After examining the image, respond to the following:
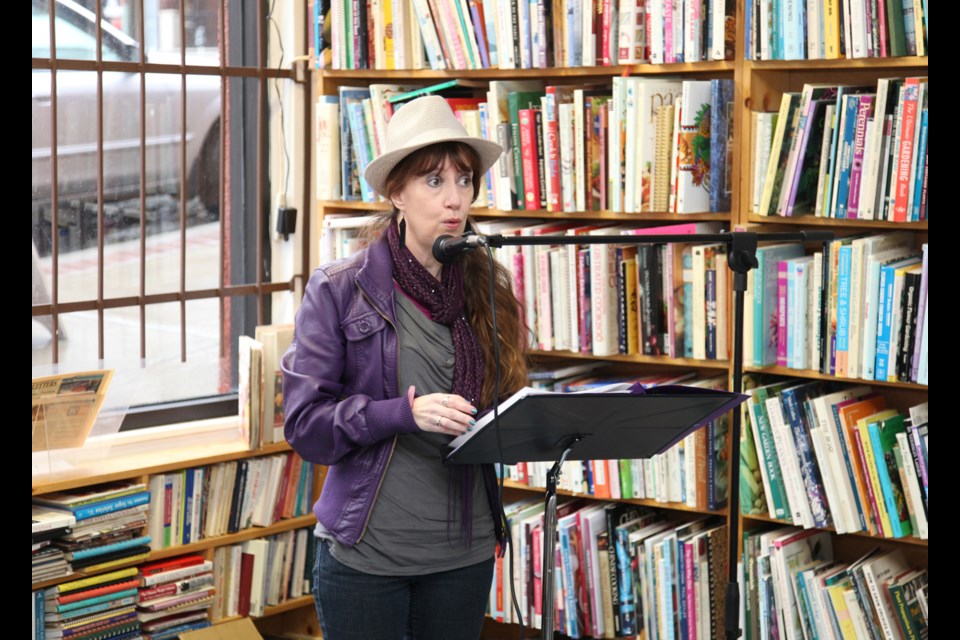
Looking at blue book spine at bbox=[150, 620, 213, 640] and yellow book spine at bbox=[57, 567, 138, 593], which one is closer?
yellow book spine at bbox=[57, 567, 138, 593]

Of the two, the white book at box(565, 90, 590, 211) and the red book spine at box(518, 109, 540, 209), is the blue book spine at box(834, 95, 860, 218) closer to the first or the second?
the white book at box(565, 90, 590, 211)

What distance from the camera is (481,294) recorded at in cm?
223

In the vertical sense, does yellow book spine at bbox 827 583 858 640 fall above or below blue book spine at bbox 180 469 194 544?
below

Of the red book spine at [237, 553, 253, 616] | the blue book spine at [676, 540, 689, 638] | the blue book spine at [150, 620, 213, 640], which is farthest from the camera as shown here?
the red book spine at [237, 553, 253, 616]

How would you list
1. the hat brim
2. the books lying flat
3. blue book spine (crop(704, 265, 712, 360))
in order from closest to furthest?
the books lying flat
the hat brim
blue book spine (crop(704, 265, 712, 360))

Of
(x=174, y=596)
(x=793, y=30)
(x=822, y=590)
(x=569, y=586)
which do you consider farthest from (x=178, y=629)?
(x=793, y=30)

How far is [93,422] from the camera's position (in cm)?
304

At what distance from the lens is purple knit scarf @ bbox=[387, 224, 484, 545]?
84.0 inches

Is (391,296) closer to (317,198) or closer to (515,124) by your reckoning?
(515,124)

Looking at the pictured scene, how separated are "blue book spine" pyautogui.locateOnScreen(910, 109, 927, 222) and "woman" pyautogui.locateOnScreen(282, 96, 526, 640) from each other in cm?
101

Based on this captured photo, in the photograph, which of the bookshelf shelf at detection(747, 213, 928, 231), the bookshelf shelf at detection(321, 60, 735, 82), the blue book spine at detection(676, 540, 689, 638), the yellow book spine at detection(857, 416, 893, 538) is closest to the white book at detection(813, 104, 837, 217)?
the bookshelf shelf at detection(747, 213, 928, 231)

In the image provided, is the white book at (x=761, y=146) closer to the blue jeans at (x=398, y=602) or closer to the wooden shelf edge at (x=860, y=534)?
the wooden shelf edge at (x=860, y=534)

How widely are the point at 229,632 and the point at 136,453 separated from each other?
21.3 inches
